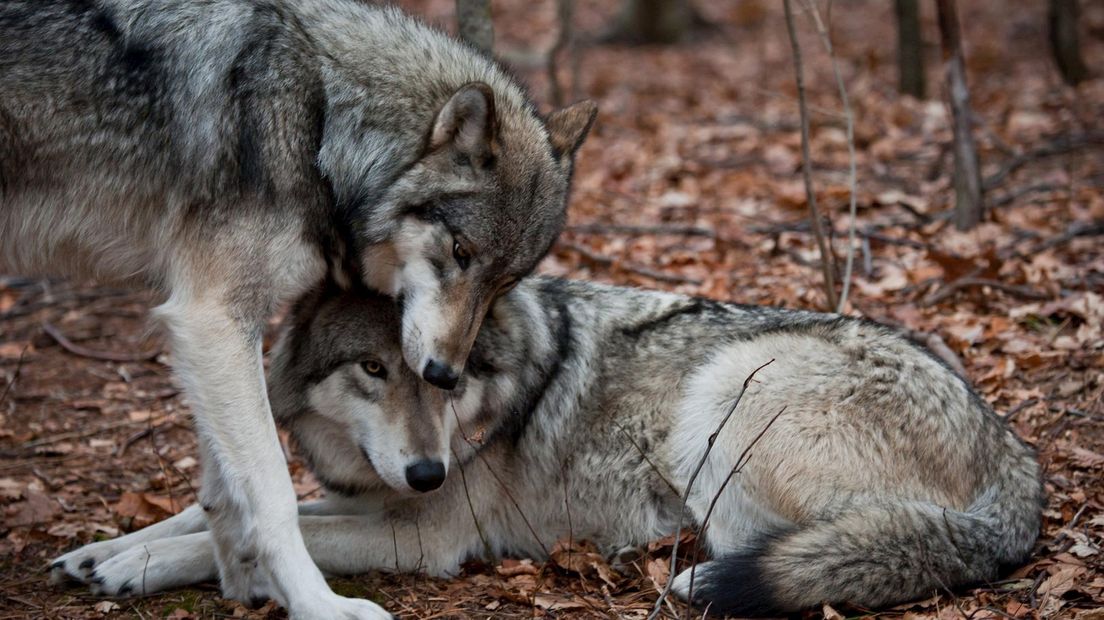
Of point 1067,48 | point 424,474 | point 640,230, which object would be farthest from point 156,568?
point 1067,48

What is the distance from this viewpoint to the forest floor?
4.13 metres

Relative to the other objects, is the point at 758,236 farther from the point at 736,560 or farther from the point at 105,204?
the point at 105,204

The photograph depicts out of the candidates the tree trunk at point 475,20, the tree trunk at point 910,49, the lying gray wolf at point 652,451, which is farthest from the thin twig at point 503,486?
the tree trunk at point 910,49

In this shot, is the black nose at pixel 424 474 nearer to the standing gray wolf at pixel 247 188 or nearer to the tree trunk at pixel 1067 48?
the standing gray wolf at pixel 247 188

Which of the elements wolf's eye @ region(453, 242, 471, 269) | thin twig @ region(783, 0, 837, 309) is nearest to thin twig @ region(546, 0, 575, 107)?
thin twig @ region(783, 0, 837, 309)

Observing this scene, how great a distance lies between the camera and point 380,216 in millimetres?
3879

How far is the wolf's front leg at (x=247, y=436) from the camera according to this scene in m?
3.69

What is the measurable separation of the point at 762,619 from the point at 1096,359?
9.29 feet

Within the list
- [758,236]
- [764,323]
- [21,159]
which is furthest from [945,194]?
[21,159]

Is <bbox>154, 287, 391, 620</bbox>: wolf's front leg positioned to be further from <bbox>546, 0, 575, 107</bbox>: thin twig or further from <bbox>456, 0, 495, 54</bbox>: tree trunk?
<bbox>546, 0, 575, 107</bbox>: thin twig

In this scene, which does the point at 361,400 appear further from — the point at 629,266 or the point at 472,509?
the point at 629,266

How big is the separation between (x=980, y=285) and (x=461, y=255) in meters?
3.86

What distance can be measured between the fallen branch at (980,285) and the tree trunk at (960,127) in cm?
97

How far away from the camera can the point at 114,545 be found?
4305 millimetres
